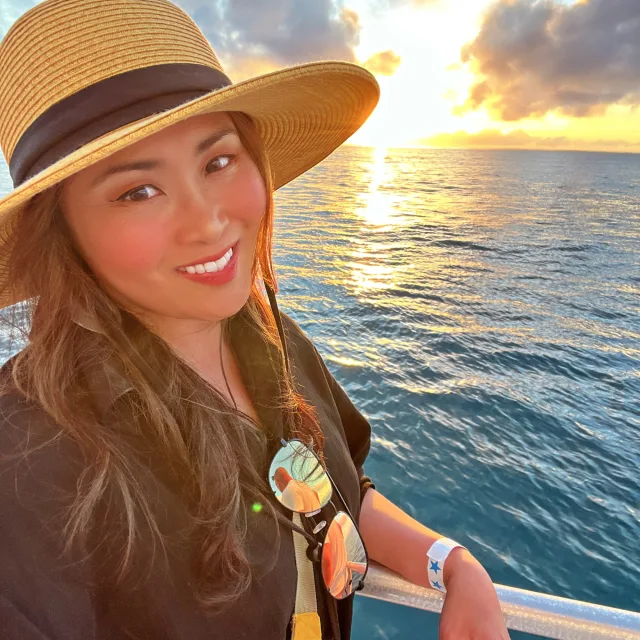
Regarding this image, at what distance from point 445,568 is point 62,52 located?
68.9 inches

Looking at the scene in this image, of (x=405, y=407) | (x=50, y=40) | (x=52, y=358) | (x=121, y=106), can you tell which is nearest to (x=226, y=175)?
(x=121, y=106)

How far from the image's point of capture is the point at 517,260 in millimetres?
12117

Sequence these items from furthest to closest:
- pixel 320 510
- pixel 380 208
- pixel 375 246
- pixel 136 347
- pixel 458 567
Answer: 1. pixel 380 208
2. pixel 375 246
3. pixel 458 567
4. pixel 320 510
5. pixel 136 347

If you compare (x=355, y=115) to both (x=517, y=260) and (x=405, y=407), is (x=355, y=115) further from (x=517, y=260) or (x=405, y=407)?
(x=517, y=260)

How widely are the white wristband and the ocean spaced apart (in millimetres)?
2144

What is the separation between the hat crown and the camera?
1.04 meters

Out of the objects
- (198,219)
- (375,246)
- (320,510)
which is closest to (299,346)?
(320,510)

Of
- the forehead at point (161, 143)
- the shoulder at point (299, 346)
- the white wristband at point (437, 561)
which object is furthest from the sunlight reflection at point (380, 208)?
the forehead at point (161, 143)

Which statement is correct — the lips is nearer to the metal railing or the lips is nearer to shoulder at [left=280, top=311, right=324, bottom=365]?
shoulder at [left=280, top=311, right=324, bottom=365]

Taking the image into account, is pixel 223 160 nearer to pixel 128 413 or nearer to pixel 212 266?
pixel 212 266

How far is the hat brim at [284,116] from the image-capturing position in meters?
0.98

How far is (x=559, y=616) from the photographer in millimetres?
1359

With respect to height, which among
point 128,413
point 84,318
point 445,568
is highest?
point 84,318

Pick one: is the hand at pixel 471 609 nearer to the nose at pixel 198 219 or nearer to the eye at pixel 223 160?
the nose at pixel 198 219
